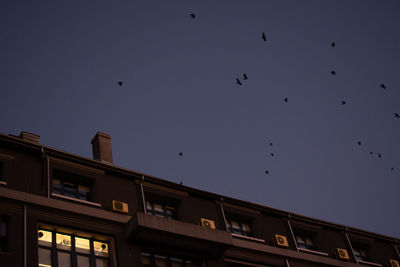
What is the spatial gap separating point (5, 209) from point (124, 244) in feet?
19.8

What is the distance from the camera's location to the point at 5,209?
2541 centimetres

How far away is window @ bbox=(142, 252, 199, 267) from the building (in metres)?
0.05

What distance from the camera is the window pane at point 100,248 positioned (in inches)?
1064

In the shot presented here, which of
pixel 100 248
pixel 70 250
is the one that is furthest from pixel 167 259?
pixel 70 250

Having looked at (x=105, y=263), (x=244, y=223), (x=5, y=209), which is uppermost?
(x=244, y=223)

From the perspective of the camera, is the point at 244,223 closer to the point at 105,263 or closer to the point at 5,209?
the point at 105,263

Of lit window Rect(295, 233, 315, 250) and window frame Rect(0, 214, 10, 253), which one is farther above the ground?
lit window Rect(295, 233, 315, 250)

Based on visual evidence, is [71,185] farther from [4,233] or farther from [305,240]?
[305,240]

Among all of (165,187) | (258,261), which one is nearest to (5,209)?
(165,187)

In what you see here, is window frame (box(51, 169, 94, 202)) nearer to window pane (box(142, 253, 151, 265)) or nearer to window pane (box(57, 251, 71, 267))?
window pane (box(57, 251, 71, 267))

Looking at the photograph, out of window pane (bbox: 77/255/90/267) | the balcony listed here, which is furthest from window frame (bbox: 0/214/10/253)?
the balcony

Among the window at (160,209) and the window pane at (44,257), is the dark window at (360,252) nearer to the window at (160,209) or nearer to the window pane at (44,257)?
the window at (160,209)

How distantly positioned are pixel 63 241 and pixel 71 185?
414cm

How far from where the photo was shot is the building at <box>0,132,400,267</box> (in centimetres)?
2584
